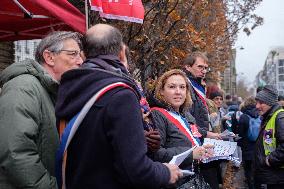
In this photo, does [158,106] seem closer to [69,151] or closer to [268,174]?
[69,151]

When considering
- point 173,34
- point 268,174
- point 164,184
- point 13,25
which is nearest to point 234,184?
point 173,34

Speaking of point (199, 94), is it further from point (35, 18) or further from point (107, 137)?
point (107, 137)

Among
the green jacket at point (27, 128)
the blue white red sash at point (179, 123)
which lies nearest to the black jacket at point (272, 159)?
the blue white red sash at point (179, 123)

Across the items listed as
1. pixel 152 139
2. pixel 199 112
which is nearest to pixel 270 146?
pixel 199 112

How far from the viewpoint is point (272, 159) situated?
531 centimetres

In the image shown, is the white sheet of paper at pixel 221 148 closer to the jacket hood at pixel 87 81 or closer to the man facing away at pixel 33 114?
the man facing away at pixel 33 114

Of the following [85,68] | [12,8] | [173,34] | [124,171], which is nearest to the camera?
[124,171]

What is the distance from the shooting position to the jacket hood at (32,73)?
295 centimetres

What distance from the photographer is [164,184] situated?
2.47 metres

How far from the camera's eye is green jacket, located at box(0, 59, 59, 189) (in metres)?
2.60

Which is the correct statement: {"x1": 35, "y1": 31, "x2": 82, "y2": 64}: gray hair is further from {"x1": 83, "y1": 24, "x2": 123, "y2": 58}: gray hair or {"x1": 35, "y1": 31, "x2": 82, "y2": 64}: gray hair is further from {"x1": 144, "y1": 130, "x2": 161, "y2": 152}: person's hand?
{"x1": 144, "y1": 130, "x2": 161, "y2": 152}: person's hand

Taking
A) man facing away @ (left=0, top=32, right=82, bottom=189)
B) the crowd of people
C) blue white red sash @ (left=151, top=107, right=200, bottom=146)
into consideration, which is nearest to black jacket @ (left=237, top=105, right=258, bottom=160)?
blue white red sash @ (left=151, top=107, right=200, bottom=146)

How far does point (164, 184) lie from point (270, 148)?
3376 millimetres

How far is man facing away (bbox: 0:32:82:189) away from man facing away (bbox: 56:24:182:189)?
24 centimetres
